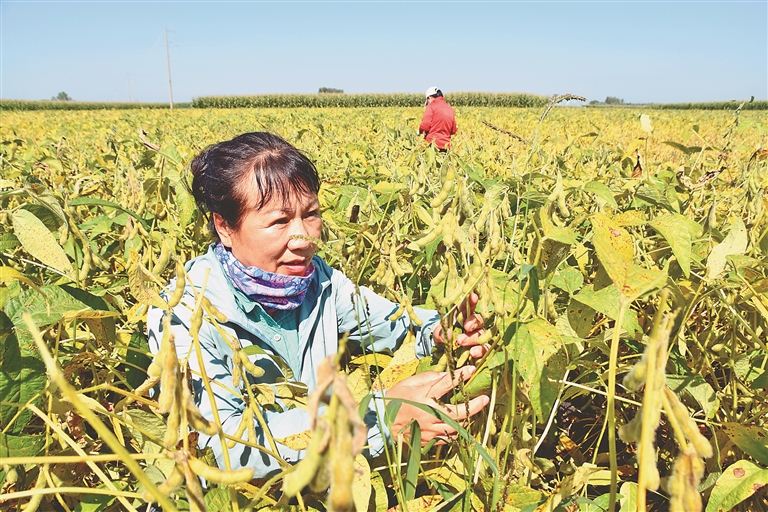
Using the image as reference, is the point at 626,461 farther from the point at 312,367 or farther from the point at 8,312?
the point at 8,312

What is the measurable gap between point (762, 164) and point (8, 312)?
279 cm

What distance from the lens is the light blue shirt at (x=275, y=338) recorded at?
1.04 m

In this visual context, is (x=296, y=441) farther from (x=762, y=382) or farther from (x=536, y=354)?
(x=762, y=382)

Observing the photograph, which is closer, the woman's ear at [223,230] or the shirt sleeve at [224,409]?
the shirt sleeve at [224,409]

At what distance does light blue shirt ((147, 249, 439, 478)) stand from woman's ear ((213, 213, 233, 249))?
0.05 m

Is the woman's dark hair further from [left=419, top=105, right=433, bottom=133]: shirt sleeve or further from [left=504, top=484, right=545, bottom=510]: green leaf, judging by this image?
[left=419, top=105, right=433, bottom=133]: shirt sleeve

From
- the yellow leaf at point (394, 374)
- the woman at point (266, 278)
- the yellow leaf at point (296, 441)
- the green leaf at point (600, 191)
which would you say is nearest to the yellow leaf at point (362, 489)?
the yellow leaf at point (296, 441)

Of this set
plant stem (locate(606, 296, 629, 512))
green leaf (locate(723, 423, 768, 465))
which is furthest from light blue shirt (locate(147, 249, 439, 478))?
green leaf (locate(723, 423, 768, 465))

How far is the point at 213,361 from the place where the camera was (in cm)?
115

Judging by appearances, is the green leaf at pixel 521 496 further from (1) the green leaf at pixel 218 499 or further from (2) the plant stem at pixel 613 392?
(1) the green leaf at pixel 218 499

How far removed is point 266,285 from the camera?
135 cm

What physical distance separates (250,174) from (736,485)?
46.4 inches

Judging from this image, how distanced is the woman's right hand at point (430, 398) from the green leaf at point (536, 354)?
0.64 ft

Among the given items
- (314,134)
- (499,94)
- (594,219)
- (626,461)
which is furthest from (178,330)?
(499,94)
